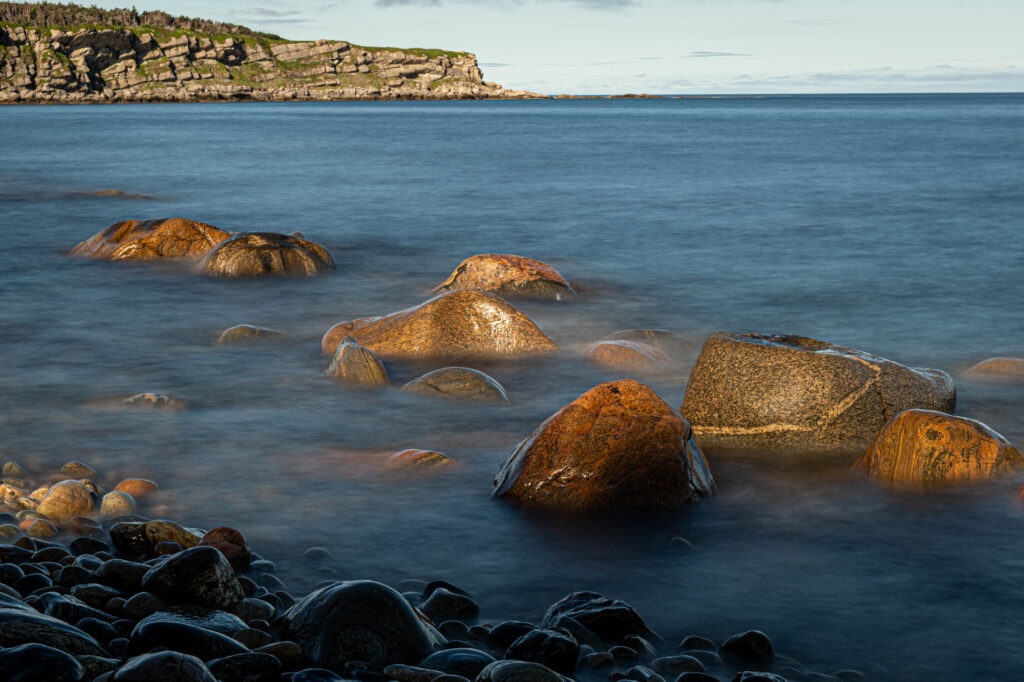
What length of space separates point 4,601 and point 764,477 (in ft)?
16.3

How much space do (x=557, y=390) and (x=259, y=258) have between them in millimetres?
7459

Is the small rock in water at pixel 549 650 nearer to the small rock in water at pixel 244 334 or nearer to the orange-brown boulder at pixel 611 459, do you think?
the orange-brown boulder at pixel 611 459

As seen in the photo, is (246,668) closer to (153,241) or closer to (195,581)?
(195,581)

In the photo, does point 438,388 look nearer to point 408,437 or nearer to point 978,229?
point 408,437

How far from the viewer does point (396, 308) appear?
13656 mm

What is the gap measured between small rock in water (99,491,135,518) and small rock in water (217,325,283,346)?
4.89 m

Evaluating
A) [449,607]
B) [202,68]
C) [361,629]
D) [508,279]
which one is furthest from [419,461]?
[202,68]

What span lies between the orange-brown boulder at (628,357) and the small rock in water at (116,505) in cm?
513

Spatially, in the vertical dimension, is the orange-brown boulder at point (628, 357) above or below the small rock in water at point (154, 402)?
above

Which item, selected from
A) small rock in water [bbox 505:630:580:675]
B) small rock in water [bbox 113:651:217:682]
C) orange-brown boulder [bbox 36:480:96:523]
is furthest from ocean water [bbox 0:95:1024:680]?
small rock in water [bbox 113:651:217:682]

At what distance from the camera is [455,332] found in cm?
1038

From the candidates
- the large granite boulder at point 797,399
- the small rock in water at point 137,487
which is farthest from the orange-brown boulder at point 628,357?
the small rock in water at point 137,487

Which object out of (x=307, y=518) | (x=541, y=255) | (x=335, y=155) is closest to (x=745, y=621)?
(x=307, y=518)

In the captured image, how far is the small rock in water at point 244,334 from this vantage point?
36.5 feet
